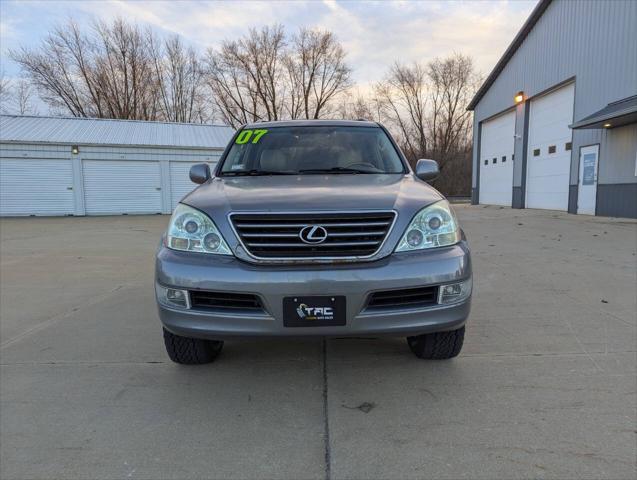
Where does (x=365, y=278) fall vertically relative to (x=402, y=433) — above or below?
above

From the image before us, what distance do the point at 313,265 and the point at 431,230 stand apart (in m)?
0.71

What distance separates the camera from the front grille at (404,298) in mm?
2277

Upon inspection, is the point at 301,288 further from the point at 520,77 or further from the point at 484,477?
the point at 520,77

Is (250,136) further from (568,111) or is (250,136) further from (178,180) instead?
(178,180)

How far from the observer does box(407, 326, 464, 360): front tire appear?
9.34 ft

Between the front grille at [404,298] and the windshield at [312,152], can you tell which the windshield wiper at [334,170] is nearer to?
the windshield at [312,152]

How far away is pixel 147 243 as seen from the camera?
31.7 ft

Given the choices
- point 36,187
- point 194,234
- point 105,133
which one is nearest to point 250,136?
point 194,234

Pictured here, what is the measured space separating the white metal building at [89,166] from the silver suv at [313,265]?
2007 cm

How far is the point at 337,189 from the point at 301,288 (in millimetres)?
760

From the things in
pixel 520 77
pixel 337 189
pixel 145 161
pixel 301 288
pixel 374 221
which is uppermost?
pixel 520 77

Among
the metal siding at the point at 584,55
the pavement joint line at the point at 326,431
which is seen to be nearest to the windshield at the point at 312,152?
the pavement joint line at the point at 326,431

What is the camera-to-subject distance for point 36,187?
1972cm

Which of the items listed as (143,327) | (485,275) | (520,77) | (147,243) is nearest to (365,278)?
(143,327)
